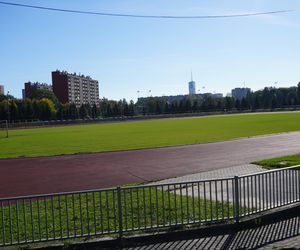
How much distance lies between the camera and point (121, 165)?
20125 mm

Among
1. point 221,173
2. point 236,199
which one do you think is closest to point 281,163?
point 221,173

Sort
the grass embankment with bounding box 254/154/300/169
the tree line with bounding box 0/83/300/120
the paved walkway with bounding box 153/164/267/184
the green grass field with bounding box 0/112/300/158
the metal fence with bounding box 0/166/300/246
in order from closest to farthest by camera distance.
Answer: the metal fence with bounding box 0/166/300/246
the paved walkway with bounding box 153/164/267/184
the grass embankment with bounding box 254/154/300/169
the green grass field with bounding box 0/112/300/158
the tree line with bounding box 0/83/300/120

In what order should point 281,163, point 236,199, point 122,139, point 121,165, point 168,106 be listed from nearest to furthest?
point 236,199, point 281,163, point 121,165, point 122,139, point 168,106

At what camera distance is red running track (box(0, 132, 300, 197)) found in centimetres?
1575

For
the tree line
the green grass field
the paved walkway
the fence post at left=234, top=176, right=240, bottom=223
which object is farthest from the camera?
the tree line

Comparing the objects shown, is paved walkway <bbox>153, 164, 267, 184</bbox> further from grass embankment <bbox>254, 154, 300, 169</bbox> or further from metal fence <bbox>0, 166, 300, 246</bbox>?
metal fence <bbox>0, 166, 300, 246</bbox>

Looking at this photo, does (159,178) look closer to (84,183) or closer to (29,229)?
(84,183)

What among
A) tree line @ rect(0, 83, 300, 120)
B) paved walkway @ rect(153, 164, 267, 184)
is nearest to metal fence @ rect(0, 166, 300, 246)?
paved walkway @ rect(153, 164, 267, 184)

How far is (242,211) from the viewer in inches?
360

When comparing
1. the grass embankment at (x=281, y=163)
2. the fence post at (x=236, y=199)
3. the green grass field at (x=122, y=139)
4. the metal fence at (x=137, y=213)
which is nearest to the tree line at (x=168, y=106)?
the green grass field at (x=122, y=139)

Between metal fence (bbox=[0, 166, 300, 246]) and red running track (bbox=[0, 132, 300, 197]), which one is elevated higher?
metal fence (bbox=[0, 166, 300, 246])

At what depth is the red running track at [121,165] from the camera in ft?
51.7

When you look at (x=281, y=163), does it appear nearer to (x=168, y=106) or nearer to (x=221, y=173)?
(x=221, y=173)

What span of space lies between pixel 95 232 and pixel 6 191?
7.94 meters
